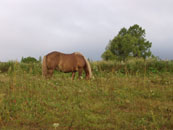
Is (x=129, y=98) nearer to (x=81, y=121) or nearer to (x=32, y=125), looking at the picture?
(x=81, y=121)

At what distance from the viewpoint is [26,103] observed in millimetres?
5492

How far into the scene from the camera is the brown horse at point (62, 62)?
33.9 ft

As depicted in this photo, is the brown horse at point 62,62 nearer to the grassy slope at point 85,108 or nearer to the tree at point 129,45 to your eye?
the grassy slope at point 85,108

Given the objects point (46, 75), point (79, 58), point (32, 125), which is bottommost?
point (32, 125)

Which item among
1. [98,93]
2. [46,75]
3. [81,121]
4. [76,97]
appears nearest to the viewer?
[81,121]

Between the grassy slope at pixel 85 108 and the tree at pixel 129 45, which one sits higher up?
the tree at pixel 129 45

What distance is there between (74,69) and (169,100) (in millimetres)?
5699

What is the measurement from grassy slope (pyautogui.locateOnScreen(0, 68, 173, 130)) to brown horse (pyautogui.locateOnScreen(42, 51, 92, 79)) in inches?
107

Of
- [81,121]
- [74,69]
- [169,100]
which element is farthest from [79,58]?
[81,121]

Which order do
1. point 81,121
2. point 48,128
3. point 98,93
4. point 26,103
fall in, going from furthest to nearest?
1. point 98,93
2. point 26,103
3. point 81,121
4. point 48,128

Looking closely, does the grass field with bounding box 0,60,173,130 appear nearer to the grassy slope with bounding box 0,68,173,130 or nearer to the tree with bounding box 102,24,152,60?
the grassy slope with bounding box 0,68,173,130

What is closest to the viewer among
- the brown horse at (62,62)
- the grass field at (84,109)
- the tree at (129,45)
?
the grass field at (84,109)

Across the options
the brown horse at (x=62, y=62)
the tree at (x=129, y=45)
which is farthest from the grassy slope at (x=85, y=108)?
the tree at (x=129, y=45)

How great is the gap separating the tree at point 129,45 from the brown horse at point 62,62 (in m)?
22.7
